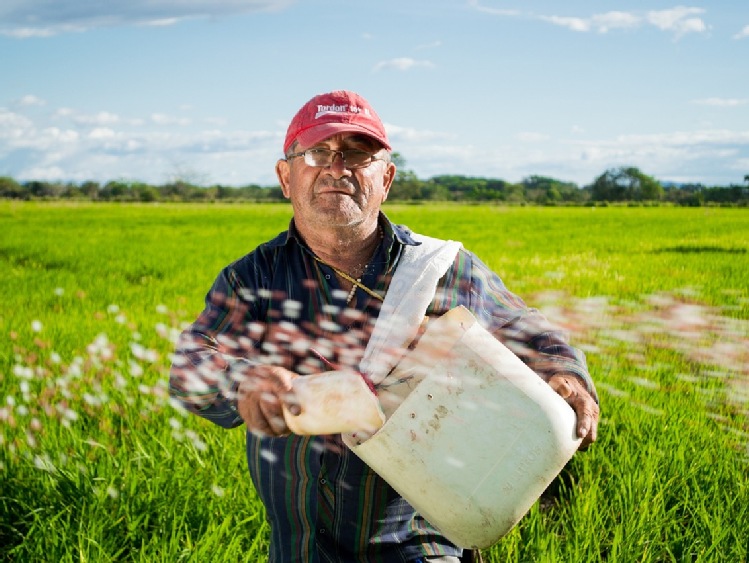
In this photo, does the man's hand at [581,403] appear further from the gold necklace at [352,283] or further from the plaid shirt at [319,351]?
the gold necklace at [352,283]

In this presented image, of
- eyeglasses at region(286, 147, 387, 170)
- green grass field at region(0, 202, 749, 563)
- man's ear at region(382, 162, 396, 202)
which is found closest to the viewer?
eyeglasses at region(286, 147, 387, 170)

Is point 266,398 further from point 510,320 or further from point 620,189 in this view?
point 620,189

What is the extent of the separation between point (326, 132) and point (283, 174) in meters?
0.24

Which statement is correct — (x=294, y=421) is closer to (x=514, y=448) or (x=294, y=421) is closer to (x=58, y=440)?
(x=514, y=448)

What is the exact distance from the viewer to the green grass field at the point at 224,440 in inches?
83.7

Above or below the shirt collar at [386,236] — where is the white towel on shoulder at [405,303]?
below

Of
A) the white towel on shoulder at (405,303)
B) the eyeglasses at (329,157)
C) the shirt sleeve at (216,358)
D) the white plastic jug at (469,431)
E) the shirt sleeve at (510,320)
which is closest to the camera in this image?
the white plastic jug at (469,431)

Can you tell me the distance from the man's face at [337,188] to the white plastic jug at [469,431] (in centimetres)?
47

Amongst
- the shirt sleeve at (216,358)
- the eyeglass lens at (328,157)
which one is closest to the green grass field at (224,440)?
the shirt sleeve at (216,358)

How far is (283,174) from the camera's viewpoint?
6.14 ft

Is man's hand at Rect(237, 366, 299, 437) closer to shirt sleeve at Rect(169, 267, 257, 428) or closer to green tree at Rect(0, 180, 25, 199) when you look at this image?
shirt sleeve at Rect(169, 267, 257, 428)

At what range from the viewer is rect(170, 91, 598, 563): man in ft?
5.31

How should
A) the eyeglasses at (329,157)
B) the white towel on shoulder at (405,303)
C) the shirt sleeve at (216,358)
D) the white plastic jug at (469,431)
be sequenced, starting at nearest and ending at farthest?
the white plastic jug at (469,431), the white towel on shoulder at (405,303), the shirt sleeve at (216,358), the eyeglasses at (329,157)

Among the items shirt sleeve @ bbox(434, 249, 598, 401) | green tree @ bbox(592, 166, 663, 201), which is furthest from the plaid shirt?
green tree @ bbox(592, 166, 663, 201)
